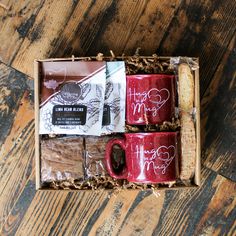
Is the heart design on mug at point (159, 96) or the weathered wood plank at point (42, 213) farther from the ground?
the heart design on mug at point (159, 96)

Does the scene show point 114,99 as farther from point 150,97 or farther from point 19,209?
point 19,209

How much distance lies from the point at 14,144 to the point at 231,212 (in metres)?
0.56

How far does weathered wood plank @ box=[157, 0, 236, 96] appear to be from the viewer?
104cm

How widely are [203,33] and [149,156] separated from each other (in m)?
0.36

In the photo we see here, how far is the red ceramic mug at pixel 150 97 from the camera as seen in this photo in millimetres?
887

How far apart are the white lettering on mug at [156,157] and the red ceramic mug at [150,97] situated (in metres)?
0.06

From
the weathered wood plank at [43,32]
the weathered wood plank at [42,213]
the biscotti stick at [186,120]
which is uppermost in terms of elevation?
the weathered wood plank at [43,32]

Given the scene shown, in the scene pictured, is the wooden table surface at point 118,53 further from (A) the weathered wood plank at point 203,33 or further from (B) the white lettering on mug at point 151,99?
(B) the white lettering on mug at point 151,99

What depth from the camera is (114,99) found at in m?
0.96

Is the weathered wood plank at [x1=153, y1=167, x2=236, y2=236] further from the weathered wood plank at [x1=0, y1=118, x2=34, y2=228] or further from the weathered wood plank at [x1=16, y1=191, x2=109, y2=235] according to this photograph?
the weathered wood plank at [x1=0, y1=118, x2=34, y2=228]

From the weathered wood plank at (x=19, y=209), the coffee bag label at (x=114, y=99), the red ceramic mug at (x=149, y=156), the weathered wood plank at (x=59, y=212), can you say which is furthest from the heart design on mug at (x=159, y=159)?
the weathered wood plank at (x=19, y=209)

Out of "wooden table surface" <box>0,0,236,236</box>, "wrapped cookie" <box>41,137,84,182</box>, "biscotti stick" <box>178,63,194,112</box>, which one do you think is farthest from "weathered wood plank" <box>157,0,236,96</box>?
"wrapped cookie" <box>41,137,84,182</box>

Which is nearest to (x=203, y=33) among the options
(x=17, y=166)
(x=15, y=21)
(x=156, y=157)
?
(x=156, y=157)

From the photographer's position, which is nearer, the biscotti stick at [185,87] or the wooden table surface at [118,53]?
the biscotti stick at [185,87]
